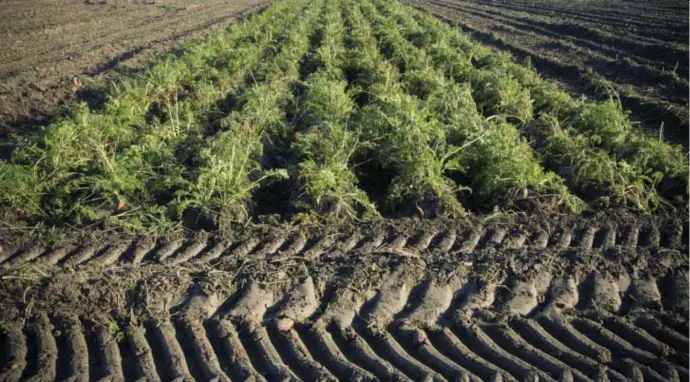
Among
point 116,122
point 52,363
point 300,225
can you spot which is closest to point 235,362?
point 52,363

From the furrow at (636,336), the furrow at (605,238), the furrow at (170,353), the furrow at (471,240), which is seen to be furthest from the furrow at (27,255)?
the furrow at (605,238)

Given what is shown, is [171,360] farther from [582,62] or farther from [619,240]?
[582,62]

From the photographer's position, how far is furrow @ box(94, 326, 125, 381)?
3.05 metres

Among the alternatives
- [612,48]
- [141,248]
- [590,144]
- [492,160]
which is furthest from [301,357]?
[612,48]

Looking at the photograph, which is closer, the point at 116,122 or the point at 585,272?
the point at 585,272

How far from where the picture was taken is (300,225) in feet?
15.1

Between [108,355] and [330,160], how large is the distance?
3.01 m

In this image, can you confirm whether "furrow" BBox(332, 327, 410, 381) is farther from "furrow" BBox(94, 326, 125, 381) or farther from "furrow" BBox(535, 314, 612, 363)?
"furrow" BBox(94, 326, 125, 381)

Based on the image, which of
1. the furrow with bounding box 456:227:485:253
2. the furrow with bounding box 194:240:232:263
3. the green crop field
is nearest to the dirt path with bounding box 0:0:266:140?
the green crop field

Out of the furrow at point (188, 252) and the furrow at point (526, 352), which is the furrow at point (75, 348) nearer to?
the furrow at point (188, 252)

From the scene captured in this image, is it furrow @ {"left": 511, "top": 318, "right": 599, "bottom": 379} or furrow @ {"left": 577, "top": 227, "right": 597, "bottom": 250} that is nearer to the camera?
furrow @ {"left": 511, "top": 318, "right": 599, "bottom": 379}

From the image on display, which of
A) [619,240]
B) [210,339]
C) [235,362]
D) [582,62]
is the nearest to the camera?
[235,362]

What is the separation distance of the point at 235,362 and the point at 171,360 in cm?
43

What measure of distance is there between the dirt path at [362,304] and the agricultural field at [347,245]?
0.05ft
